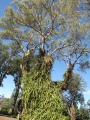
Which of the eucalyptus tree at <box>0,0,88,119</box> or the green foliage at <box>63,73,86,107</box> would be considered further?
the green foliage at <box>63,73,86,107</box>

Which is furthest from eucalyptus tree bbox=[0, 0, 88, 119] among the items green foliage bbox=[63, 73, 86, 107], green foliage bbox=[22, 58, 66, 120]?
green foliage bbox=[63, 73, 86, 107]

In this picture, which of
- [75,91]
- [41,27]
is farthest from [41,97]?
[75,91]

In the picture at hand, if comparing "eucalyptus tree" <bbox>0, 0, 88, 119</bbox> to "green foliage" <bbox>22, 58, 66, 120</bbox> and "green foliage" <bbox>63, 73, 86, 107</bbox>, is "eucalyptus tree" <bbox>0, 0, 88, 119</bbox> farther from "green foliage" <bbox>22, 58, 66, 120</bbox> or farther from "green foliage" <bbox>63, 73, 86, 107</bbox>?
"green foliage" <bbox>63, 73, 86, 107</bbox>

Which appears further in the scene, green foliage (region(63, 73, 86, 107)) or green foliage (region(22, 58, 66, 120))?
green foliage (region(63, 73, 86, 107))

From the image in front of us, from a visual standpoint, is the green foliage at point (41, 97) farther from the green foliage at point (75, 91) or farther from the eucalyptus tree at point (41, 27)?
the green foliage at point (75, 91)

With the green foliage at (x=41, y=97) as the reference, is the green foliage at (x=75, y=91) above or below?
above

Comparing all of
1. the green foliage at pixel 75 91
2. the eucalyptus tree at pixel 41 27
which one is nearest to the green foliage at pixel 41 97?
the eucalyptus tree at pixel 41 27

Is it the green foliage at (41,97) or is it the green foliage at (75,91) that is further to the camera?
the green foliage at (75,91)

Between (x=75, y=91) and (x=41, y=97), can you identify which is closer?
(x=41, y=97)

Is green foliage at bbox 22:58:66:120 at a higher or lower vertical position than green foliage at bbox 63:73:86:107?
lower

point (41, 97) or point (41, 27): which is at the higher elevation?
point (41, 27)

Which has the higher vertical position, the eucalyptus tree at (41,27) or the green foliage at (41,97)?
the eucalyptus tree at (41,27)

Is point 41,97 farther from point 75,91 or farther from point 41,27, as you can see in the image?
point 75,91

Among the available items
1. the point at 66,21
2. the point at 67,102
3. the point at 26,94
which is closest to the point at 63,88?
the point at 26,94
